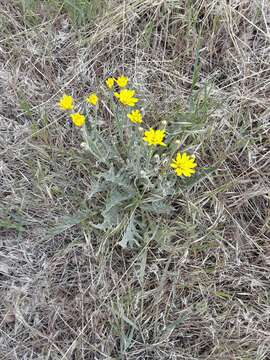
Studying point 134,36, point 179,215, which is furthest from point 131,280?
point 134,36

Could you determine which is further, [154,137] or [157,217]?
[157,217]

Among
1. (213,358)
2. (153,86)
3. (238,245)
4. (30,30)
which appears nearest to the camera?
(213,358)

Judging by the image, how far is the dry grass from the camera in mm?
1664

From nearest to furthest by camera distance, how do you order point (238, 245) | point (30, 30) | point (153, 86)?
point (238, 245) < point (153, 86) < point (30, 30)

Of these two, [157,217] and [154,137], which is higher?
[154,137]

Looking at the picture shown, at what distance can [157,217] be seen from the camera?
1.81 m

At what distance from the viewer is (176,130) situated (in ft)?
5.92

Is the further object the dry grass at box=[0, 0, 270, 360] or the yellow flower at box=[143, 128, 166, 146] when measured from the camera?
the dry grass at box=[0, 0, 270, 360]

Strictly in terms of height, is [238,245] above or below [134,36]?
below

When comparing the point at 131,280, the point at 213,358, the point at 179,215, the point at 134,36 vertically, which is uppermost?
the point at 134,36

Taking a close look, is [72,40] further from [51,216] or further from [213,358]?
[213,358]

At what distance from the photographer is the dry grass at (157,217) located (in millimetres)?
1664

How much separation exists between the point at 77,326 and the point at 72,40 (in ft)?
4.77

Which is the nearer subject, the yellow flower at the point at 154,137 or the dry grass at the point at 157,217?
the yellow flower at the point at 154,137
